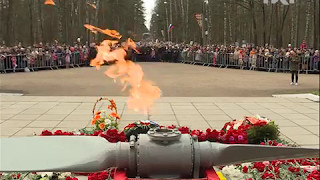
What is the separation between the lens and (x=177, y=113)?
37.7ft

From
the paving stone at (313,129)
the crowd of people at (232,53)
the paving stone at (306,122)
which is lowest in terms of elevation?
the paving stone at (313,129)

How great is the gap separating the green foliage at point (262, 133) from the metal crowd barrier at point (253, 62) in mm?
19625

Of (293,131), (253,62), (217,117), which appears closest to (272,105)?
(217,117)

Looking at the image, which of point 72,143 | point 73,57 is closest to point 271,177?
point 72,143

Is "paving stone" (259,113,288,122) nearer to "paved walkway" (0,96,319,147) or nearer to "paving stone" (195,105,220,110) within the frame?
"paved walkway" (0,96,319,147)

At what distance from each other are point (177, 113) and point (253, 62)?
18.4m

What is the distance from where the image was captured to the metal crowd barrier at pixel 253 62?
84.5 feet

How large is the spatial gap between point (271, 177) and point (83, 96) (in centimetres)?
1020

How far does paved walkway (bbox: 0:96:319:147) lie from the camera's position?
31.7 feet

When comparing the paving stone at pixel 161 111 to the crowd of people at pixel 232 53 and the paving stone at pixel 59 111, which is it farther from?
the crowd of people at pixel 232 53

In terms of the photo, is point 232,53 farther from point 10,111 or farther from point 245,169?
point 245,169

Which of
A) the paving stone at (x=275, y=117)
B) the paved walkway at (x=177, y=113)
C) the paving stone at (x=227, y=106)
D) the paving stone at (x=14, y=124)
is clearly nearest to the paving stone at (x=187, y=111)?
the paved walkway at (x=177, y=113)

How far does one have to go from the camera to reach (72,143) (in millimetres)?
2566

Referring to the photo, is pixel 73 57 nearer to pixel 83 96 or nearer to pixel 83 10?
pixel 83 96
